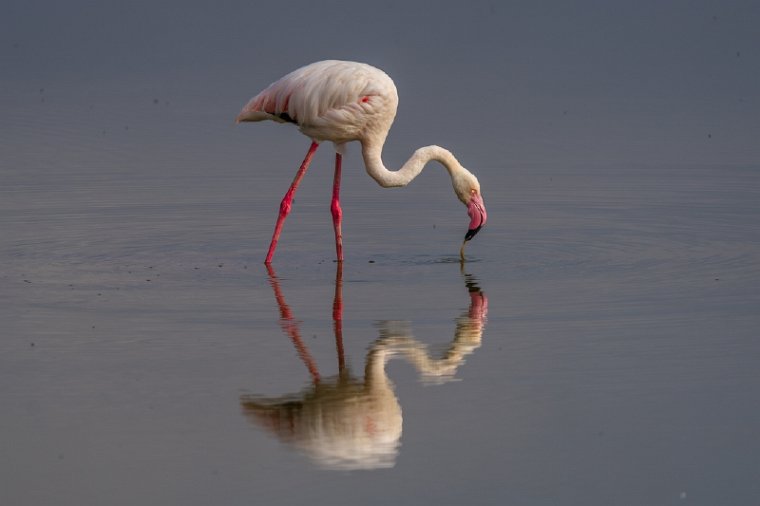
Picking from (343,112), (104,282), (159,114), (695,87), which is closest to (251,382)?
(104,282)

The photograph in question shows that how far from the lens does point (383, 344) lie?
893cm

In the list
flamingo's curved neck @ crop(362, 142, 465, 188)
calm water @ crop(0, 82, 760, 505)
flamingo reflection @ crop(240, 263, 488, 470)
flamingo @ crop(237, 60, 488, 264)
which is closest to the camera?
calm water @ crop(0, 82, 760, 505)

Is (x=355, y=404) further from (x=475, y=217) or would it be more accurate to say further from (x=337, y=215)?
(x=337, y=215)

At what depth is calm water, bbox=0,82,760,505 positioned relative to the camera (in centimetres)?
666

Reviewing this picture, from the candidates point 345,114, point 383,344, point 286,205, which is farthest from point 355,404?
point 286,205

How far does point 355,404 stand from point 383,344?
1.28 metres

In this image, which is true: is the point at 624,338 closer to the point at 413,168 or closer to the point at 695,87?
the point at 413,168

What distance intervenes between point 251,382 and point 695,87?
14372mm

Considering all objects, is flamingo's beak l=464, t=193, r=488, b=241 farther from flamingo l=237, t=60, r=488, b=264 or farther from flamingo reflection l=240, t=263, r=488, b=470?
flamingo reflection l=240, t=263, r=488, b=470

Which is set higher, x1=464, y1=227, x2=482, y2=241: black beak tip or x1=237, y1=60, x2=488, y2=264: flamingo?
x1=237, y1=60, x2=488, y2=264: flamingo

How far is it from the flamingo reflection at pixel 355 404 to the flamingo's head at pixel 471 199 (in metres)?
2.87

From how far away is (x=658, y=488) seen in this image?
6438 mm

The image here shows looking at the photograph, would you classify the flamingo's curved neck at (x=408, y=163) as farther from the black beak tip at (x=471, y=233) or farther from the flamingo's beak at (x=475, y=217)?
the black beak tip at (x=471, y=233)

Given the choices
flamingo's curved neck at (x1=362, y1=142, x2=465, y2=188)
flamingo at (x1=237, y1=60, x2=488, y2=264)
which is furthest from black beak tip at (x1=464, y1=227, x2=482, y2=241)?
flamingo's curved neck at (x1=362, y1=142, x2=465, y2=188)
